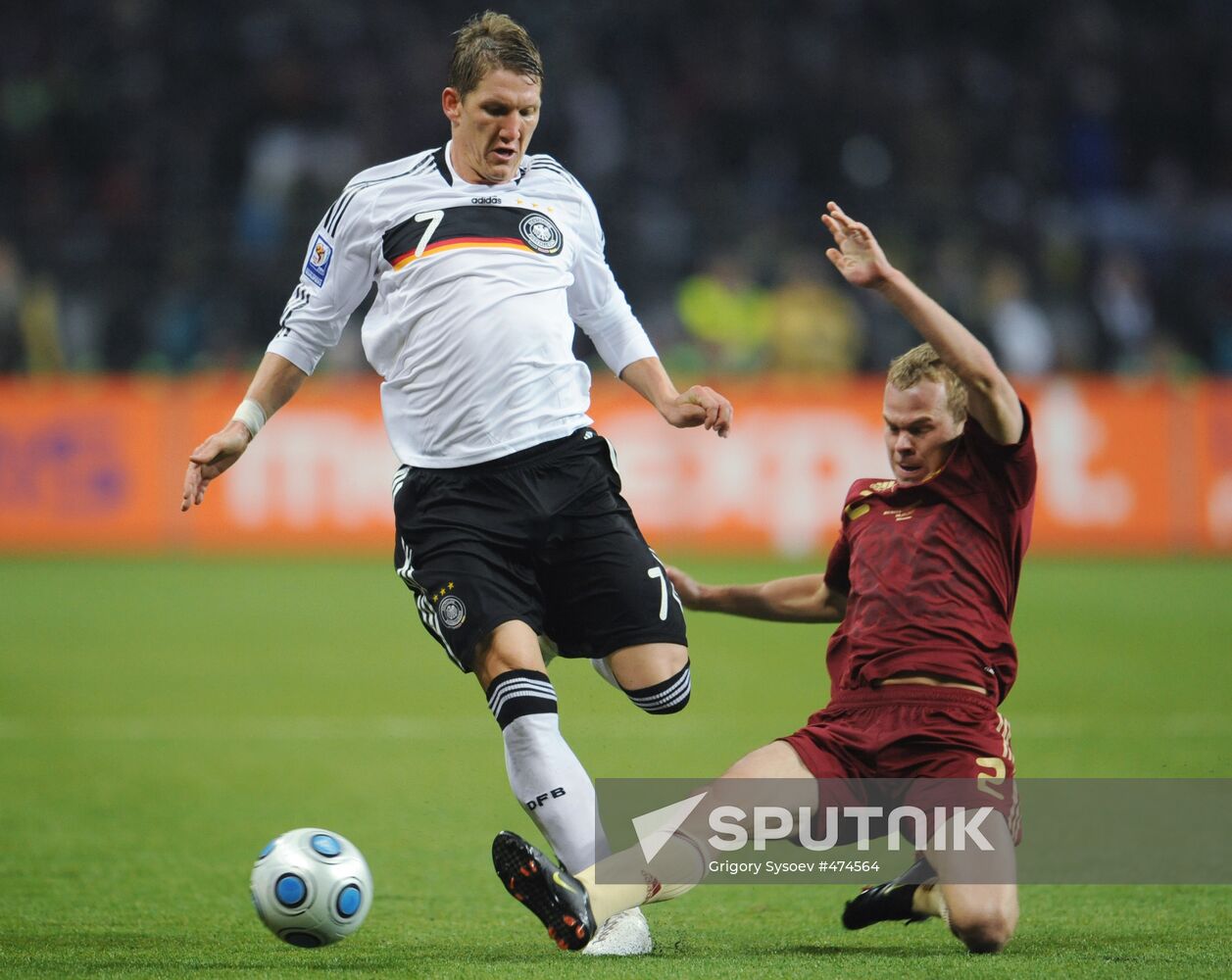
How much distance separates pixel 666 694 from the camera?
4906 millimetres

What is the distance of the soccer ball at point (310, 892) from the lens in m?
4.55

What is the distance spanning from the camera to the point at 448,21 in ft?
68.5

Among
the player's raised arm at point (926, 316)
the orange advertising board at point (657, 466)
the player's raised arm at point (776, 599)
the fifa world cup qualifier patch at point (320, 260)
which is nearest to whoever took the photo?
the player's raised arm at point (926, 316)

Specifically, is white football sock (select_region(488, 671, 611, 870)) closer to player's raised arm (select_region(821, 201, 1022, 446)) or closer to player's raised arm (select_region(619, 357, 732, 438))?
player's raised arm (select_region(619, 357, 732, 438))

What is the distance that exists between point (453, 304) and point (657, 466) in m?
10.7

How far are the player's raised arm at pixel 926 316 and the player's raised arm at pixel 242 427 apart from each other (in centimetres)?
163

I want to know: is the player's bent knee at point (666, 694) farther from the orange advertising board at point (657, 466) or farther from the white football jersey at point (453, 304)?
the orange advertising board at point (657, 466)

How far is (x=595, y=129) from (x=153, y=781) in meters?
13.3

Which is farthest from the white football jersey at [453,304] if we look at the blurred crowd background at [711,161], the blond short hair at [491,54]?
the blurred crowd background at [711,161]

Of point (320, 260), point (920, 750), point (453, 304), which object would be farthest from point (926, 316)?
point (320, 260)

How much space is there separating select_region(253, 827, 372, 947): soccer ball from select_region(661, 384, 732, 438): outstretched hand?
146cm

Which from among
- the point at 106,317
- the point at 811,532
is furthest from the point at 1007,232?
the point at 106,317

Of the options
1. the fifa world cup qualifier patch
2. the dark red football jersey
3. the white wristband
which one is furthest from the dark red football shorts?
the fifa world cup qualifier patch

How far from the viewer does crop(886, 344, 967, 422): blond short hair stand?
4715 mm
